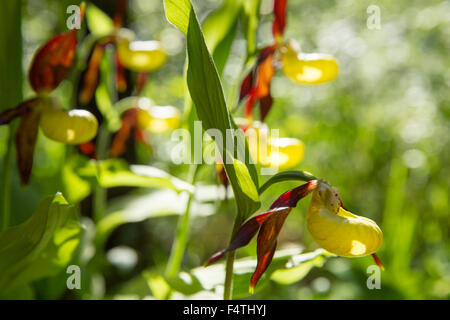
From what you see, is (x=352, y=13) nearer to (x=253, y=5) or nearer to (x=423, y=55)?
(x=423, y=55)

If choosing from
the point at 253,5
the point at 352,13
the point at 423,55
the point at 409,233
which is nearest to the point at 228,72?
the point at 352,13

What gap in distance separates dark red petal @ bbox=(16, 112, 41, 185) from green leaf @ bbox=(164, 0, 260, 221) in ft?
1.41

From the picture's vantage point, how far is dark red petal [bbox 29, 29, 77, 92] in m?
0.84

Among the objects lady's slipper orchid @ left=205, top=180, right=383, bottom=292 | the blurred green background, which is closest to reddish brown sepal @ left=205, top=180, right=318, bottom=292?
lady's slipper orchid @ left=205, top=180, right=383, bottom=292

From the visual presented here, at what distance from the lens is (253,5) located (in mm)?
917

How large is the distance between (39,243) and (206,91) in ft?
1.18

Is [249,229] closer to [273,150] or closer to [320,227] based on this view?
[320,227]

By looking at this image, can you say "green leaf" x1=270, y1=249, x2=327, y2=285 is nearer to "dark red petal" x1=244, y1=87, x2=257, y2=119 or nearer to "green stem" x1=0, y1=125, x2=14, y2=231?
"dark red petal" x1=244, y1=87, x2=257, y2=119

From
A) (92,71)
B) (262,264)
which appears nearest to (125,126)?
(92,71)

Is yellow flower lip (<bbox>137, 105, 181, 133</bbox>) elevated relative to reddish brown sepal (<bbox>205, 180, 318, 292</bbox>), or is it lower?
elevated

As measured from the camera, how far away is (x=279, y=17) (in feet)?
3.43

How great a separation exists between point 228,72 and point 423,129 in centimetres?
122

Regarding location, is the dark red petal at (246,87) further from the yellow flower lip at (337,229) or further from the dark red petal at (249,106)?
the yellow flower lip at (337,229)

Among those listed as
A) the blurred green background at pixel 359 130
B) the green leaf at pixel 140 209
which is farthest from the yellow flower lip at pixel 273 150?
the blurred green background at pixel 359 130
